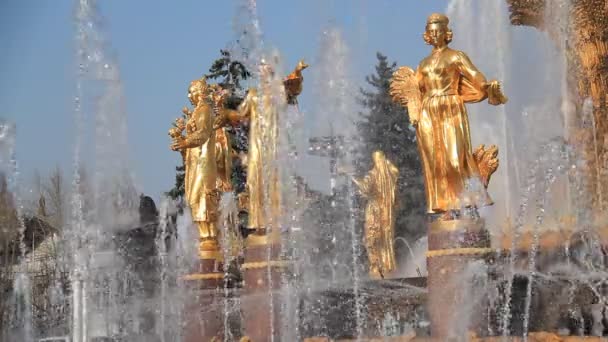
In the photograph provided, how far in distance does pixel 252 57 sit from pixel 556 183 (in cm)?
451

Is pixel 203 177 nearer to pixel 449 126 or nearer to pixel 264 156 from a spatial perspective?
pixel 264 156

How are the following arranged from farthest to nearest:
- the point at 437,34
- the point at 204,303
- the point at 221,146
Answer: the point at 221,146 < the point at 204,303 < the point at 437,34

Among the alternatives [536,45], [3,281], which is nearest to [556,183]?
[536,45]

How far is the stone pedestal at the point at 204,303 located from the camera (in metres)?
11.7

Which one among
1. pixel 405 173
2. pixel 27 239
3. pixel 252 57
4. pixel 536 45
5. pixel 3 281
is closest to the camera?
pixel 252 57

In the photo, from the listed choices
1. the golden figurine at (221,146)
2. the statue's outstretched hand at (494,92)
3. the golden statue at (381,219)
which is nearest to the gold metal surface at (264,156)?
the golden figurine at (221,146)

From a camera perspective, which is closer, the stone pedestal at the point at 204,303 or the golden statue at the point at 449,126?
the golden statue at the point at 449,126

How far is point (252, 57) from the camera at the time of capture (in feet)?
40.7

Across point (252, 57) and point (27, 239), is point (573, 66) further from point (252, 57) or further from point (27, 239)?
point (27, 239)

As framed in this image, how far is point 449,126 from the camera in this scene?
884cm

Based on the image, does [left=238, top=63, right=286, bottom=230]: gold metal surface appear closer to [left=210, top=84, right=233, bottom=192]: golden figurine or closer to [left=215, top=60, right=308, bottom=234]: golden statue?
[left=215, top=60, right=308, bottom=234]: golden statue

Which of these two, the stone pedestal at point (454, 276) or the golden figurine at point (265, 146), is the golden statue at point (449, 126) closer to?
the stone pedestal at point (454, 276)

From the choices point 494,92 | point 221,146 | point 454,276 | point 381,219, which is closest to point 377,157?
point 381,219

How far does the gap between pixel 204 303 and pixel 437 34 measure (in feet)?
16.6
